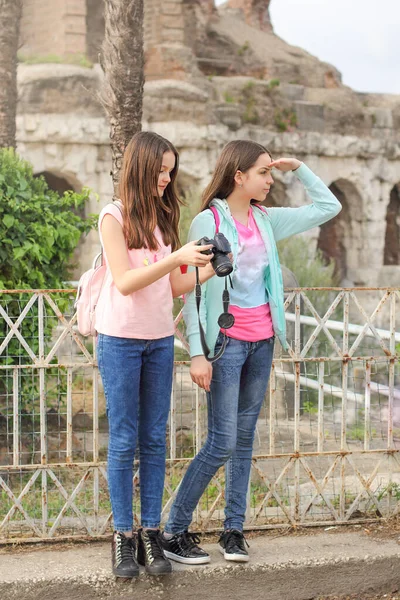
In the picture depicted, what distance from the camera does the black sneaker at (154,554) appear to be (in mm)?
3604

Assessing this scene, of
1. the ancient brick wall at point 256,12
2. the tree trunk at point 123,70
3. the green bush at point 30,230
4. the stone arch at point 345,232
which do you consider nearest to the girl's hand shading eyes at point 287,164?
the green bush at point 30,230

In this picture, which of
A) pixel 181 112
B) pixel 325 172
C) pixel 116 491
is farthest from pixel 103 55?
pixel 325 172

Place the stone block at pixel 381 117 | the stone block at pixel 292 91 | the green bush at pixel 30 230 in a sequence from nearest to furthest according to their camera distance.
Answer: the green bush at pixel 30 230 < the stone block at pixel 292 91 < the stone block at pixel 381 117

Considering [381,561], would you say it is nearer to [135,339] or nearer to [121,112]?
[135,339]

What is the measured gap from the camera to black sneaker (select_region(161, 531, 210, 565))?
3855 millimetres

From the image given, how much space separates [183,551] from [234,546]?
23 cm

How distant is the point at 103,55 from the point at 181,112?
10598 mm

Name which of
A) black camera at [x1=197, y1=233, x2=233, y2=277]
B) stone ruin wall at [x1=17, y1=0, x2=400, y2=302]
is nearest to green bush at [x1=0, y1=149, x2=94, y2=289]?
black camera at [x1=197, y1=233, x2=233, y2=277]

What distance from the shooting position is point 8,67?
1138 cm

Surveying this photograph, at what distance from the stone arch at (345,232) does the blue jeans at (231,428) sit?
1818 cm

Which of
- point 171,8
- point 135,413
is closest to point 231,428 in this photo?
point 135,413

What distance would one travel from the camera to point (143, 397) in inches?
143

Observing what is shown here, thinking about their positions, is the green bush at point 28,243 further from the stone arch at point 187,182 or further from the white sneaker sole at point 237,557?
the stone arch at point 187,182

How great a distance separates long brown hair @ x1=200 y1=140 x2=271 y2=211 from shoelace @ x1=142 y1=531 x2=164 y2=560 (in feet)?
4.55
